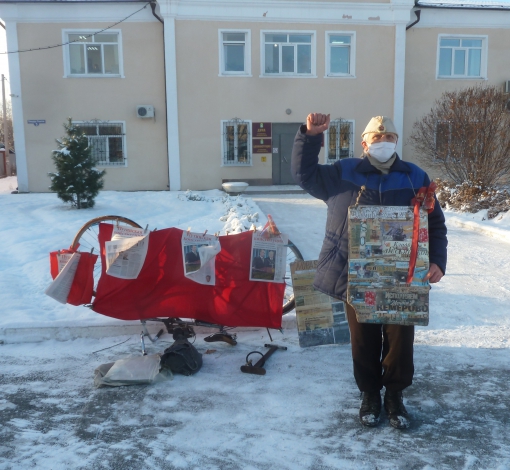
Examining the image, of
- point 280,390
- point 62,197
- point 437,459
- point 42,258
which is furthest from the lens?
point 62,197

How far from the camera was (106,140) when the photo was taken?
18516 millimetres

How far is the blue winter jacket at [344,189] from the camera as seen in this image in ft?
10.4

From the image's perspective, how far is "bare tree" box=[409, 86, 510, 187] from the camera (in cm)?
1273

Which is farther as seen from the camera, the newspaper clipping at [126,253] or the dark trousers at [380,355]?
the newspaper clipping at [126,253]

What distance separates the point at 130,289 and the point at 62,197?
879 centimetres

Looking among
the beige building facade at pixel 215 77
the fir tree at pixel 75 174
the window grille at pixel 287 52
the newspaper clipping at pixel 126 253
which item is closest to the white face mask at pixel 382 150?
the newspaper clipping at pixel 126 253

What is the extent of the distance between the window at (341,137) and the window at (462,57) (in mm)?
3882

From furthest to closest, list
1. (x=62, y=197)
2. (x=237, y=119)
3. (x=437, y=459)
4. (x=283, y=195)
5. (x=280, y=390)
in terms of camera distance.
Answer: (x=237, y=119) → (x=283, y=195) → (x=62, y=197) → (x=280, y=390) → (x=437, y=459)

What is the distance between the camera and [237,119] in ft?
61.2

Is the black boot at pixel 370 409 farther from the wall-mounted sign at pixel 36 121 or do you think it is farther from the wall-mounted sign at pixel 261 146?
the wall-mounted sign at pixel 36 121

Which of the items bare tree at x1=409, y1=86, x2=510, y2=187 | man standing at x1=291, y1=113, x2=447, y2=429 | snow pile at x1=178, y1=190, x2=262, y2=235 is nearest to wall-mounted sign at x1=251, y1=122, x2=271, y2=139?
snow pile at x1=178, y1=190, x2=262, y2=235

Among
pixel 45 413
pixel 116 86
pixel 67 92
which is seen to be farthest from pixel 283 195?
pixel 45 413

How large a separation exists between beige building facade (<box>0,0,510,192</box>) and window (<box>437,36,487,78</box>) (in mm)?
71

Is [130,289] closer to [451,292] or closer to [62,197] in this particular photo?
[451,292]
